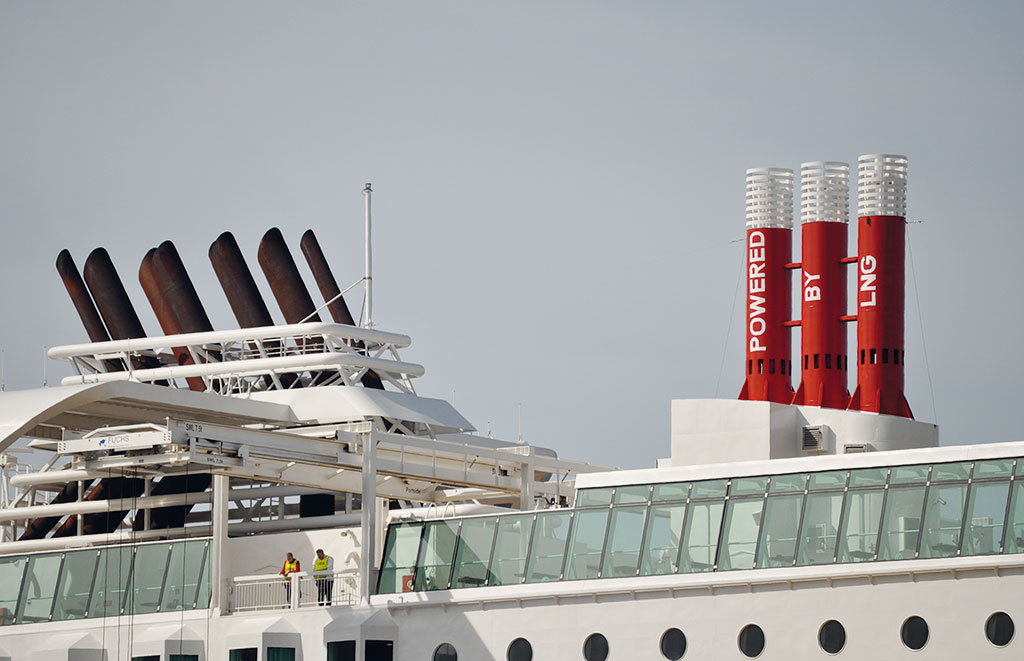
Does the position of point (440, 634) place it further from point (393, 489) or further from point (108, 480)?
point (108, 480)

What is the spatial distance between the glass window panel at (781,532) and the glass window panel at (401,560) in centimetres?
1050

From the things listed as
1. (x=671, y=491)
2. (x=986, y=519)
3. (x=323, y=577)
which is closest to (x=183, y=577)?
(x=323, y=577)

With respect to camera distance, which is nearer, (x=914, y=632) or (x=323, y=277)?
(x=914, y=632)

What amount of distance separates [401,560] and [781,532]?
1150cm

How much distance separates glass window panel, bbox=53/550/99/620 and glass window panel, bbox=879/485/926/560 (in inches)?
975

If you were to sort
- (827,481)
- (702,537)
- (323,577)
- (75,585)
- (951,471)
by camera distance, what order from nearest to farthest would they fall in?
(951,471), (827,481), (702,537), (323,577), (75,585)

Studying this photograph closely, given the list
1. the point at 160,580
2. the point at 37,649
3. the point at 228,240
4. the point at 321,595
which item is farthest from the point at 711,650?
the point at 228,240

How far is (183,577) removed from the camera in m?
53.4

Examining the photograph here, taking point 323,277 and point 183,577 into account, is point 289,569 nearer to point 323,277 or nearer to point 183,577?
point 183,577

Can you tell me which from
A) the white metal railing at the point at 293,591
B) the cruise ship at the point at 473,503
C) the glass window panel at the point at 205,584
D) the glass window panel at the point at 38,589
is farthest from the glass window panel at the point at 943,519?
the glass window panel at the point at 38,589

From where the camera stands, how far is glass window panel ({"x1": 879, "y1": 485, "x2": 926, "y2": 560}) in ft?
142

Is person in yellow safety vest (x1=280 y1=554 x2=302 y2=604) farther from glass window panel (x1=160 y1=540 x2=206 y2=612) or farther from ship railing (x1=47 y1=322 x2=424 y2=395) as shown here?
ship railing (x1=47 y1=322 x2=424 y2=395)

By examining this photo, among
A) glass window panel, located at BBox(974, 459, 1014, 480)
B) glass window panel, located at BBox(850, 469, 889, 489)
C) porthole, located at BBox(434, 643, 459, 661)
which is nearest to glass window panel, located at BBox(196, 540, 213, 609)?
porthole, located at BBox(434, 643, 459, 661)

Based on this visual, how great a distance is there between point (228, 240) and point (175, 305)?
3.11 metres
